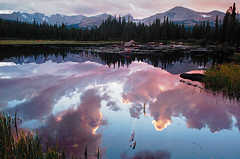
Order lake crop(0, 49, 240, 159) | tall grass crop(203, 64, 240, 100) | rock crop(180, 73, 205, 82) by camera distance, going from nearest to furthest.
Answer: lake crop(0, 49, 240, 159) → tall grass crop(203, 64, 240, 100) → rock crop(180, 73, 205, 82)

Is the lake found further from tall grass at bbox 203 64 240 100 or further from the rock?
the rock

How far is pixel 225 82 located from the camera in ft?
56.8

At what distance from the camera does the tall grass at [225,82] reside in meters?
16.1

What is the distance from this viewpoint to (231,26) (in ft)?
287

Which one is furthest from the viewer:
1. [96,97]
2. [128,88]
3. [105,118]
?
[128,88]

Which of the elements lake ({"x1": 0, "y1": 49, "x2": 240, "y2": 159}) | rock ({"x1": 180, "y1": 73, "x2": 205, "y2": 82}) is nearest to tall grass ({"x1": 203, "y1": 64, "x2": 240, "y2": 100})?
lake ({"x1": 0, "y1": 49, "x2": 240, "y2": 159})

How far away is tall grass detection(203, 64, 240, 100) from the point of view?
16.1 meters

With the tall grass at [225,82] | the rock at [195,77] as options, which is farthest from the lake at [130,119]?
the rock at [195,77]

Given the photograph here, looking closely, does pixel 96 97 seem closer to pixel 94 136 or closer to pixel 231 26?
pixel 94 136

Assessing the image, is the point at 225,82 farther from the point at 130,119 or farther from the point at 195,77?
the point at 130,119

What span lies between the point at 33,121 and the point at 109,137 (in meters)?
4.56

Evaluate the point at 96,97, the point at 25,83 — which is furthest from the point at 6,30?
the point at 96,97

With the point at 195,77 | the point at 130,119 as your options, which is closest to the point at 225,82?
the point at 195,77

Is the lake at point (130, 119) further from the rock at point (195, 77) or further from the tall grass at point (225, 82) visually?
the rock at point (195, 77)
